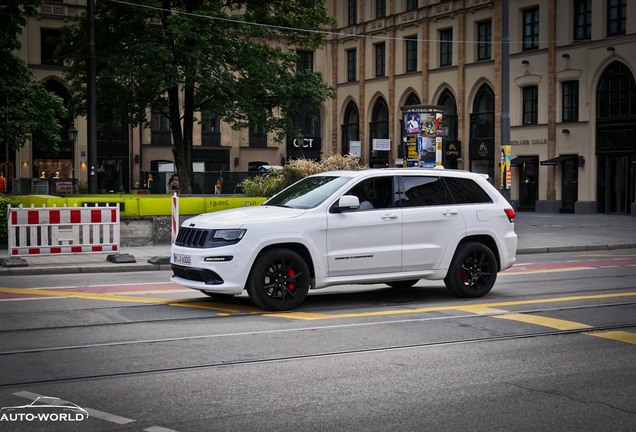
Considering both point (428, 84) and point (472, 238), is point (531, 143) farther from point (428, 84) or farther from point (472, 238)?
point (472, 238)

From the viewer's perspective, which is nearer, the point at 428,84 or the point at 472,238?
the point at 472,238

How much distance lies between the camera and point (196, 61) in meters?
31.5

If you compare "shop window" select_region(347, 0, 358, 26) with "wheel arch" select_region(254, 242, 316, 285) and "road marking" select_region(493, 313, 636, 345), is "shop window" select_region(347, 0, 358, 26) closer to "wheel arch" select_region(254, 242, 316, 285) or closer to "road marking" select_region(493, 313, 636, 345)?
"wheel arch" select_region(254, 242, 316, 285)

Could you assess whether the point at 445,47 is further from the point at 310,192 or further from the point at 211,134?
the point at 310,192

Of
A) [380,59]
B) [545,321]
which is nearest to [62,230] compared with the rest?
[545,321]

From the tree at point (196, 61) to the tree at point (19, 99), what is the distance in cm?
448

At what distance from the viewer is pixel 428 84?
5662 centimetres

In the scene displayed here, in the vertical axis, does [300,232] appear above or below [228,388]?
above

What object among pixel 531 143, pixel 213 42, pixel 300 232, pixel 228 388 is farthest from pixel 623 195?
pixel 228 388

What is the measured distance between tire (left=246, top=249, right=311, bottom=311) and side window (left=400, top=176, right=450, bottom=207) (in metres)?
1.83

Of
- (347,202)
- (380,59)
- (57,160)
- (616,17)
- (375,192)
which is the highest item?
(380,59)

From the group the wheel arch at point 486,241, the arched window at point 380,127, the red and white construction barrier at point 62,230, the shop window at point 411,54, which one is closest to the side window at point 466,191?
the wheel arch at point 486,241

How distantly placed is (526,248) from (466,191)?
10556 mm

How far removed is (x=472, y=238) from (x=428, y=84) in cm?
4527
